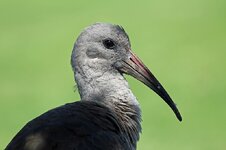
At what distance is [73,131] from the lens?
684 cm

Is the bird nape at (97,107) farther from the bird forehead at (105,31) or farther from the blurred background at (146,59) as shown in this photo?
the blurred background at (146,59)

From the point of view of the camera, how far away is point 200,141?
43.6 feet

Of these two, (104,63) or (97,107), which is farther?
(104,63)

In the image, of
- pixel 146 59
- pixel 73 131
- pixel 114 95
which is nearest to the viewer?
pixel 73 131

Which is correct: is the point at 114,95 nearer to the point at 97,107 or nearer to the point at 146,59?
the point at 97,107

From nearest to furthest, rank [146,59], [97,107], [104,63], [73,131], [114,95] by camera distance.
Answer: [73,131], [97,107], [114,95], [104,63], [146,59]

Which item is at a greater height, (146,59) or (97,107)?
(97,107)

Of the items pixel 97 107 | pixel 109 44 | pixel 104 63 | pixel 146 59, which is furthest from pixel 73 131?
pixel 146 59

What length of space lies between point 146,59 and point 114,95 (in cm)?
992

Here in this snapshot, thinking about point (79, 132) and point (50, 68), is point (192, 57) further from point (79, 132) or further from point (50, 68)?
point (79, 132)

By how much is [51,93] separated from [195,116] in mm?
3140

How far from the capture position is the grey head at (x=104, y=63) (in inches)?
316

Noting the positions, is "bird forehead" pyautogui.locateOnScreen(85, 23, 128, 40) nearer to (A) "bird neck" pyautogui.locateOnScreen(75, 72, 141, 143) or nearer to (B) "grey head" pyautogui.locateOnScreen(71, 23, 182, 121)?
(B) "grey head" pyautogui.locateOnScreen(71, 23, 182, 121)

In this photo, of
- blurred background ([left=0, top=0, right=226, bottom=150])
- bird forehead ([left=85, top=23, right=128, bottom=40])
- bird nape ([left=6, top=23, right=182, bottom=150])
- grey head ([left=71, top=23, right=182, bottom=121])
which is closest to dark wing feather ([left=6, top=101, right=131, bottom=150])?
bird nape ([left=6, top=23, right=182, bottom=150])
